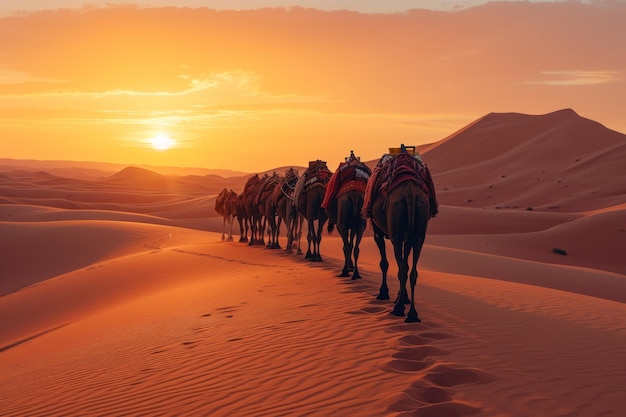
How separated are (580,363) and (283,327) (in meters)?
4.26

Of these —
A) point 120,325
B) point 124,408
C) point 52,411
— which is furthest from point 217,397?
point 120,325

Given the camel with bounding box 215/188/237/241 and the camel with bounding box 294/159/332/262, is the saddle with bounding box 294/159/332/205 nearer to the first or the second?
the camel with bounding box 294/159/332/262

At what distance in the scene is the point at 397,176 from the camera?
33.1 feet

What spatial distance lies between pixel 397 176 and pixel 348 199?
3.38m

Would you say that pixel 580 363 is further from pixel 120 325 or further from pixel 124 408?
pixel 120 325

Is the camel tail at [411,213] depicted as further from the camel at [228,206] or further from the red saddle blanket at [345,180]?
the camel at [228,206]

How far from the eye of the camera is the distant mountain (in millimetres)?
67312

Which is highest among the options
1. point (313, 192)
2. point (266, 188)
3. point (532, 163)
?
point (532, 163)

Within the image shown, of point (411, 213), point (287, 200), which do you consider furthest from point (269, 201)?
point (411, 213)

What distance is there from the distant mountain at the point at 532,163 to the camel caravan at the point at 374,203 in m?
44.2

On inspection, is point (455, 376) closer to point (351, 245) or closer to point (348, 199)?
point (348, 199)

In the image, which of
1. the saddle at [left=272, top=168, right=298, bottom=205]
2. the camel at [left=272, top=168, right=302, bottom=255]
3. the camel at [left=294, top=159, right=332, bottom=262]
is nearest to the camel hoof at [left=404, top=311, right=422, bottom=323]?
the camel at [left=294, top=159, right=332, bottom=262]

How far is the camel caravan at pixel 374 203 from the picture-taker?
9680 mm

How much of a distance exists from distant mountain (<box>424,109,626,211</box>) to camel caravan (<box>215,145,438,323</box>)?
44.2m
